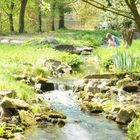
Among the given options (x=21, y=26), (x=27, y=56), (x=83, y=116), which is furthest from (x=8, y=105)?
(x=21, y=26)

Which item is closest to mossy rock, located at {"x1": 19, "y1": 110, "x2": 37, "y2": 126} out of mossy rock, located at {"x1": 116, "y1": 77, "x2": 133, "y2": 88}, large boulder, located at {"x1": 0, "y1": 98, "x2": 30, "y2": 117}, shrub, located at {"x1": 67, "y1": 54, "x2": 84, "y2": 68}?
large boulder, located at {"x1": 0, "y1": 98, "x2": 30, "y2": 117}

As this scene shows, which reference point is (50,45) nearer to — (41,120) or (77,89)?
(77,89)

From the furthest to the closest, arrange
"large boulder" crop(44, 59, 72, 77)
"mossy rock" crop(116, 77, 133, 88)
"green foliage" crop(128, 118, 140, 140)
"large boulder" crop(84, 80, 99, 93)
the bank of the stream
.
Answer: "large boulder" crop(44, 59, 72, 77) < "mossy rock" crop(116, 77, 133, 88) < "large boulder" crop(84, 80, 99, 93) < the bank of the stream < "green foliage" crop(128, 118, 140, 140)

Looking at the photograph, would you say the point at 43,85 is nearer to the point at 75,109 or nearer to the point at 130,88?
the point at 130,88

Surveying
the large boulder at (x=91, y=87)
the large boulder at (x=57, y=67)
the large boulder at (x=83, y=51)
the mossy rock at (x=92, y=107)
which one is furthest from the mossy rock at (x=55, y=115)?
the large boulder at (x=83, y=51)

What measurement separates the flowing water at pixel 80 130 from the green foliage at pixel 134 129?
0.71ft

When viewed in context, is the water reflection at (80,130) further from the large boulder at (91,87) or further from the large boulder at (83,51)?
Result: the large boulder at (83,51)

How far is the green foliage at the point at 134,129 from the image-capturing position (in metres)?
11.6

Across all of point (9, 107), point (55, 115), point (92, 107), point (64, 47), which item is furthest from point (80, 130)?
point (64, 47)

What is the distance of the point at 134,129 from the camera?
11.8m

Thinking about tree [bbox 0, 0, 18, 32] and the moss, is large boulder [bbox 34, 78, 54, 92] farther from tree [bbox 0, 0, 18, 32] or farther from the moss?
tree [bbox 0, 0, 18, 32]

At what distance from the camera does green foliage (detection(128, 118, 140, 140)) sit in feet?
38.0

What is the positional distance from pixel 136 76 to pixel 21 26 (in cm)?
3021

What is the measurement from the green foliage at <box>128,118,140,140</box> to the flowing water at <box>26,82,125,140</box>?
22 cm
